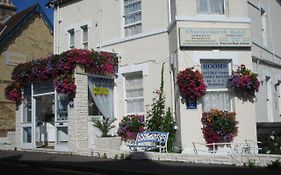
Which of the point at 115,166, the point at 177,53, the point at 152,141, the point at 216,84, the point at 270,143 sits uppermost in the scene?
→ the point at 177,53

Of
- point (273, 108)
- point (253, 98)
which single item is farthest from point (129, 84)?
point (273, 108)

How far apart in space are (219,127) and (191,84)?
1.67 metres

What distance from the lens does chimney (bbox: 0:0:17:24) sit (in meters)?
28.1

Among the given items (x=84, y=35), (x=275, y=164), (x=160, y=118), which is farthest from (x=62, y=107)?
(x=275, y=164)

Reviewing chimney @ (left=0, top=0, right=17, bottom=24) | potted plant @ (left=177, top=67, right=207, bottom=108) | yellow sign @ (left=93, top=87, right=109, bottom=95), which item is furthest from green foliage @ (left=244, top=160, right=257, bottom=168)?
chimney @ (left=0, top=0, right=17, bottom=24)

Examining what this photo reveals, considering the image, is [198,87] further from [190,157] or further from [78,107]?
[78,107]

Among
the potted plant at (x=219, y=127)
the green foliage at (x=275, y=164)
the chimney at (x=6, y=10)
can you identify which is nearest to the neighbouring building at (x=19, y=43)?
the chimney at (x=6, y=10)

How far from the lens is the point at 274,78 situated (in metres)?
17.6

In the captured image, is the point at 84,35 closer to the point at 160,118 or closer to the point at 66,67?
the point at 66,67

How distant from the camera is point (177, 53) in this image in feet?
43.5

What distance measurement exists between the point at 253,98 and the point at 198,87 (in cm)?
218

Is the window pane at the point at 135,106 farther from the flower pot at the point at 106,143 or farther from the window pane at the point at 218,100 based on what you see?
the window pane at the point at 218,100

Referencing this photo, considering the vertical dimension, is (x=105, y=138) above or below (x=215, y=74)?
below

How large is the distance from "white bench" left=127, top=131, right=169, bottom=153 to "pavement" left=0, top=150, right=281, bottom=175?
3.10ft
